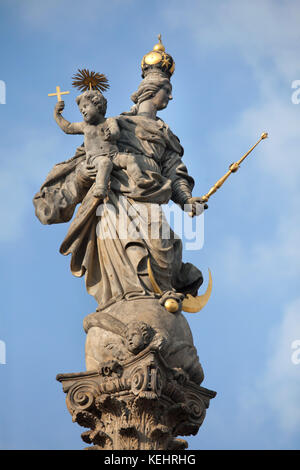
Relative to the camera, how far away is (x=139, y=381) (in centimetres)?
1923

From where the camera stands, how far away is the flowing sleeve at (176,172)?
23156 millimetres

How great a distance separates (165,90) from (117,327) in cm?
629

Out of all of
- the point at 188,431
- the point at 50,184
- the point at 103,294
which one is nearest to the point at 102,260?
the point at 103,294

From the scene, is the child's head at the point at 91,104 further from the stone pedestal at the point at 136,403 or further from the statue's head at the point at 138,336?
the stone pedestal at the point at 136,403

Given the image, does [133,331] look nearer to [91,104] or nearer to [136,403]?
[136,403]

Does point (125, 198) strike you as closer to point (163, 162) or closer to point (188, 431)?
point (163, 162)

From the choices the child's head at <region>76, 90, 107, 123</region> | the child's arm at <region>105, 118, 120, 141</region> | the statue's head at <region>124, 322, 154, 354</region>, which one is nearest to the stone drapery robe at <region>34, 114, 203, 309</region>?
the child's arm at <region>105, 118, 120, 141</region>

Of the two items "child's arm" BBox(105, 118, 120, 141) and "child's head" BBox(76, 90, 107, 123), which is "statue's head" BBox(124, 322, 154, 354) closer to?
"child's arm" BBox(105, 118, 120, 141)

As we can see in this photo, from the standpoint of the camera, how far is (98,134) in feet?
74.4

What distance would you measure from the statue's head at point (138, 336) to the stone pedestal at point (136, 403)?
0.45ft

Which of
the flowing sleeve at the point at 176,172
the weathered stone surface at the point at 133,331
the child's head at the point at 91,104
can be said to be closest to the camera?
the weathered stone surface at the point at 133,331

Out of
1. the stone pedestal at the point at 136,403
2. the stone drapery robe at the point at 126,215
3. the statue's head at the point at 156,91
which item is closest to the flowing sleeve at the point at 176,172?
the stone drapery robe at the point at 126,215

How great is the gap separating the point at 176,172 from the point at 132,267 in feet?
9.77

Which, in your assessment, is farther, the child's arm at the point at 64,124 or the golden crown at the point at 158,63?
the golden crown at the point at 158,63
